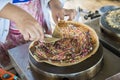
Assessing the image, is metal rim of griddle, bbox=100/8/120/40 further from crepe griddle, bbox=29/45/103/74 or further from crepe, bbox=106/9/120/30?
crepe griddle, bbox=29/45/103/74

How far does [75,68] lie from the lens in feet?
2.33

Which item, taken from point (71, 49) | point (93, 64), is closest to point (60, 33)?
point (71, 49)

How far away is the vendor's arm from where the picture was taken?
2.40 ft

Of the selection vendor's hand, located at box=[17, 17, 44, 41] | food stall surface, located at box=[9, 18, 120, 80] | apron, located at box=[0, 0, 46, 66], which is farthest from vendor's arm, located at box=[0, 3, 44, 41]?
apron, located at box=[0, 0, 46, 66]

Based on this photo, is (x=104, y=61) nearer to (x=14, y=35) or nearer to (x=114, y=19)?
(x=114, y=19)

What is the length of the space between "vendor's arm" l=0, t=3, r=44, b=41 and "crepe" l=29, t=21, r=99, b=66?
6cm

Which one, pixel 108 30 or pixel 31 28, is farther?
pixel 108 30

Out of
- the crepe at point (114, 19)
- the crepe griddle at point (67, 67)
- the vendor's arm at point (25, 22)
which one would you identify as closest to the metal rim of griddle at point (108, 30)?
the crepe at point (114, 19)

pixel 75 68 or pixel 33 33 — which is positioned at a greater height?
pixel 33 33

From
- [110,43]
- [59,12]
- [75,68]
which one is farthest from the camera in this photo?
[59,12]

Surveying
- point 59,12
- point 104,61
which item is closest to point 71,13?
point 59,12

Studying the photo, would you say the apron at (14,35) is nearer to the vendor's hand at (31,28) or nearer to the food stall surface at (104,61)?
the food stall surface at (104,61)

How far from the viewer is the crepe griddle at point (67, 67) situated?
2.31 ft

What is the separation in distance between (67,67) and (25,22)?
0.20 m
